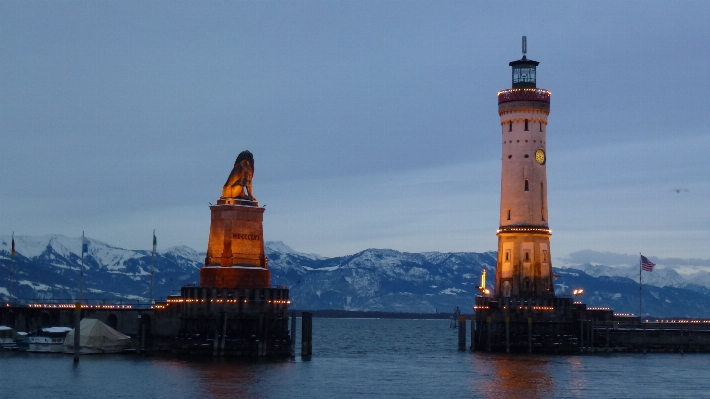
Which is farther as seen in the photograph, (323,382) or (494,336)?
(494,336)

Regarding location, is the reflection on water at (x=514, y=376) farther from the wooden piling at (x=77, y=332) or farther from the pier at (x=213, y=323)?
the wooden piling at (x=77, y=332)

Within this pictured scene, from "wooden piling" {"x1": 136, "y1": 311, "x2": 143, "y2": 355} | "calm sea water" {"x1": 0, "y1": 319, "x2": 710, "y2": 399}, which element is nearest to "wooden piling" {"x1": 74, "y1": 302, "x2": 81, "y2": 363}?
"calm sea water" {"x1": 0, "y1": 319, "x2": 710, "y2": 399}

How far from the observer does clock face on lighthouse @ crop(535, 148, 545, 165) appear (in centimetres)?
12306

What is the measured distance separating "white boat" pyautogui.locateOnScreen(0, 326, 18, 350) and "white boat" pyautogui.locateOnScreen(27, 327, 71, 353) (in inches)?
96.8

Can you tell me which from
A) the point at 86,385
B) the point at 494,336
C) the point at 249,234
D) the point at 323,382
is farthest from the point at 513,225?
the point at 86,385

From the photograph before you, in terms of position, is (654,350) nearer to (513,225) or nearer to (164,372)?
(513,225)

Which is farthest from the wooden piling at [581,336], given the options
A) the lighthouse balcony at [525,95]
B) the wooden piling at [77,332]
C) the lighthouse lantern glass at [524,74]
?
the wooden piling at [77,332]

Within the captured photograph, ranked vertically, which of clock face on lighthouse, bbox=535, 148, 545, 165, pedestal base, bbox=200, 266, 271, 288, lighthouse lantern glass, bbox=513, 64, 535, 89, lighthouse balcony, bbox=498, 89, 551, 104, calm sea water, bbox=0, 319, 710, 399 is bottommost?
calm sea water, bbox=0, 319, 710, 399

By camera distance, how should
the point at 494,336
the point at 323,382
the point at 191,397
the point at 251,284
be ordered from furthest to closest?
the point at 494,336, the point at 251,284, the point at 323,382, the point at 191,397

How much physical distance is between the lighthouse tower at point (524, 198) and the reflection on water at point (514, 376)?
9818mm

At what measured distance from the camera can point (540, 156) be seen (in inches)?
4857

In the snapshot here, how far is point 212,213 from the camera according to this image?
106875 millimetres

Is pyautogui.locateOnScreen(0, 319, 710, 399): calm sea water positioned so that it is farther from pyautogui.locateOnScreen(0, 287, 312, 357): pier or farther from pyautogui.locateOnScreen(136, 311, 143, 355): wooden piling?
pyautogui.locateOnScreen(0, 287, 312, 357): pier

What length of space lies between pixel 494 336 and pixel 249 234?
2851 cm
